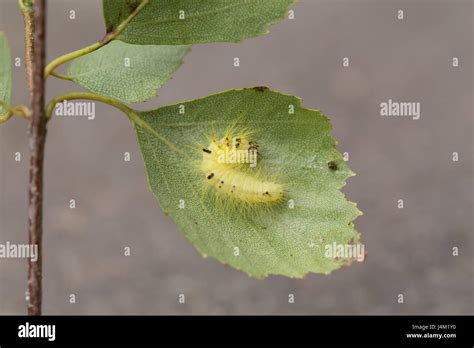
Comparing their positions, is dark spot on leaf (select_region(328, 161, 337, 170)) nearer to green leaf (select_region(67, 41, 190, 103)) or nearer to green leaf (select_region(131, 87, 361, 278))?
green leaf (select_region(131, 87, 361, 278))

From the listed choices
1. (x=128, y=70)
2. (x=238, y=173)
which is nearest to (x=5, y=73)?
(x=128, y=70)

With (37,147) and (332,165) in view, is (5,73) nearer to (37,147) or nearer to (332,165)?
(37,147)

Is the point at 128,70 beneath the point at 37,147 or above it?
above

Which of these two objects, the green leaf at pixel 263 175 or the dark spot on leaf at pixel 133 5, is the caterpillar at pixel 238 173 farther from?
the dark spot on leaf at pixel 133 5

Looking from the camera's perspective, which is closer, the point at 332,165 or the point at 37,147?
the point at 37,147
